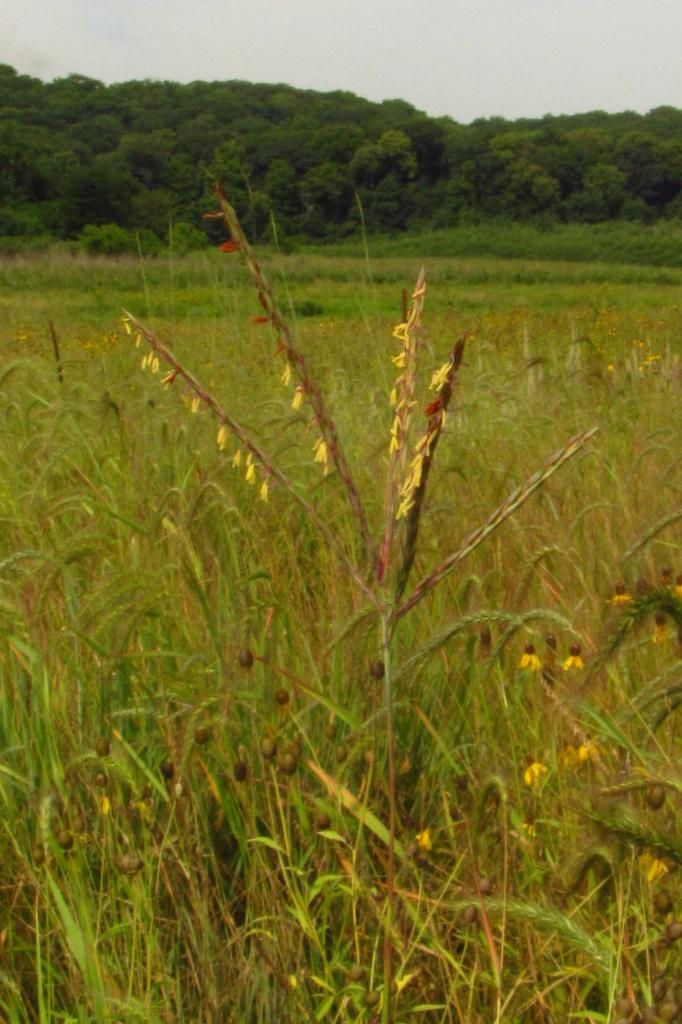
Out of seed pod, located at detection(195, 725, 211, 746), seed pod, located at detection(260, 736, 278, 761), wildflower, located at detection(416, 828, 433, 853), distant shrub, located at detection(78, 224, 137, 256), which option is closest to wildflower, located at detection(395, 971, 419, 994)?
wildflower, located at detection(416, 828, 433, 853)

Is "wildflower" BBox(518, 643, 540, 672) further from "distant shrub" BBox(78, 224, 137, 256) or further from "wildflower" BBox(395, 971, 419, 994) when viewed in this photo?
"distant shrub" BBox(78, 224, 137, 256)

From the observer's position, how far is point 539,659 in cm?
194

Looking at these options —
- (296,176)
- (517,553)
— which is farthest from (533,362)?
(296,176)

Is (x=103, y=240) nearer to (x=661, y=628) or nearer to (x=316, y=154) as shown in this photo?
(x=316, y=154)

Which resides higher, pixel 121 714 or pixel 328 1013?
pixel 121 714

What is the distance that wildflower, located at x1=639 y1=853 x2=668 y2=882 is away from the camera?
1.31m

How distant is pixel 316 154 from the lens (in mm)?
22953

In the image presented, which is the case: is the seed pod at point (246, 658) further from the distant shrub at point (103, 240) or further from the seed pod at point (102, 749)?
the distant shrub at point (103, 240)

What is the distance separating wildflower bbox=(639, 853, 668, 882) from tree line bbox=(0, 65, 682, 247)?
18503 millimetres

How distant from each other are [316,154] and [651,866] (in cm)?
2289

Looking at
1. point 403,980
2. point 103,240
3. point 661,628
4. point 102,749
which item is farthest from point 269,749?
point 103,240

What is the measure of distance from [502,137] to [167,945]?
4592 centimetres

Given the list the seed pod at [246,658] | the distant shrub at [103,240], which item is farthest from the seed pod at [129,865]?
the distant shrub at [103,240]

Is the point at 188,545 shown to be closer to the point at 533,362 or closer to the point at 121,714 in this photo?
the point at 121,714
